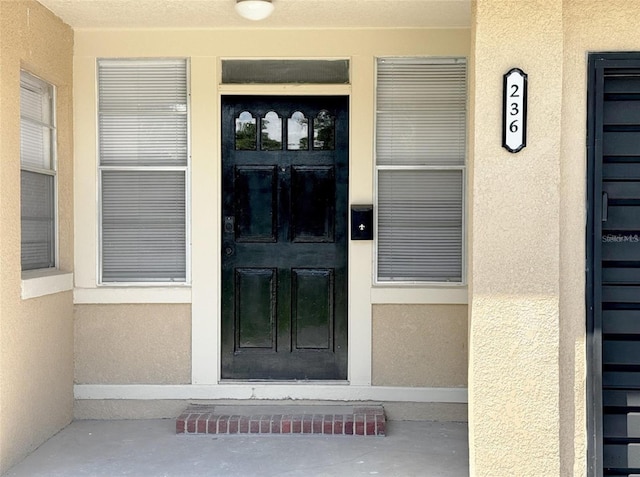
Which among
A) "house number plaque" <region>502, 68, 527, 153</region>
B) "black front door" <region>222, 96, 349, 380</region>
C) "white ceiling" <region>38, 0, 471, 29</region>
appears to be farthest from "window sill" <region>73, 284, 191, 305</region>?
"house number plaque" <region>502, 68, 527, 153</region>

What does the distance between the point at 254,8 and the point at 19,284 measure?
7.76 ft

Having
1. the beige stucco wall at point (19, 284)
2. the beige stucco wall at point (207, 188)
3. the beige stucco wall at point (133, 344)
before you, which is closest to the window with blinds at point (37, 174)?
the beige stucco wall at point (19, 284)

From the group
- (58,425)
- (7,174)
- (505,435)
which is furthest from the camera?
(58,425)

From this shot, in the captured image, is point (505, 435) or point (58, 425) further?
point (58, 425)

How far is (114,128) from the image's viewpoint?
5.76m

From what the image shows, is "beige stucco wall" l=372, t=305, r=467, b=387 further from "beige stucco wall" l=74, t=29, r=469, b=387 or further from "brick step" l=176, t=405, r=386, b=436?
"brick step" l=176, t=405, r=386, b=436

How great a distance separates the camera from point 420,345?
18.6 ft

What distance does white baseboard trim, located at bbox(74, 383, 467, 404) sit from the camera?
5.67 metres

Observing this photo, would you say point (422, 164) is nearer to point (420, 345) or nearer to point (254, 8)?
point (420, 345)

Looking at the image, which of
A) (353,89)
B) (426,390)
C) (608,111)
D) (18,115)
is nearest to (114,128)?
(18,115)

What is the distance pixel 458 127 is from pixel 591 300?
6.48 ft

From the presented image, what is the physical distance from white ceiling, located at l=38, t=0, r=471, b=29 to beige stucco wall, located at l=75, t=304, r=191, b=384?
216 cm

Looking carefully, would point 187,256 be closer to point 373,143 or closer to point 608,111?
point 373,143

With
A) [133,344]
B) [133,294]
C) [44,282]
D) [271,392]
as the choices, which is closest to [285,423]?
[271,392]
